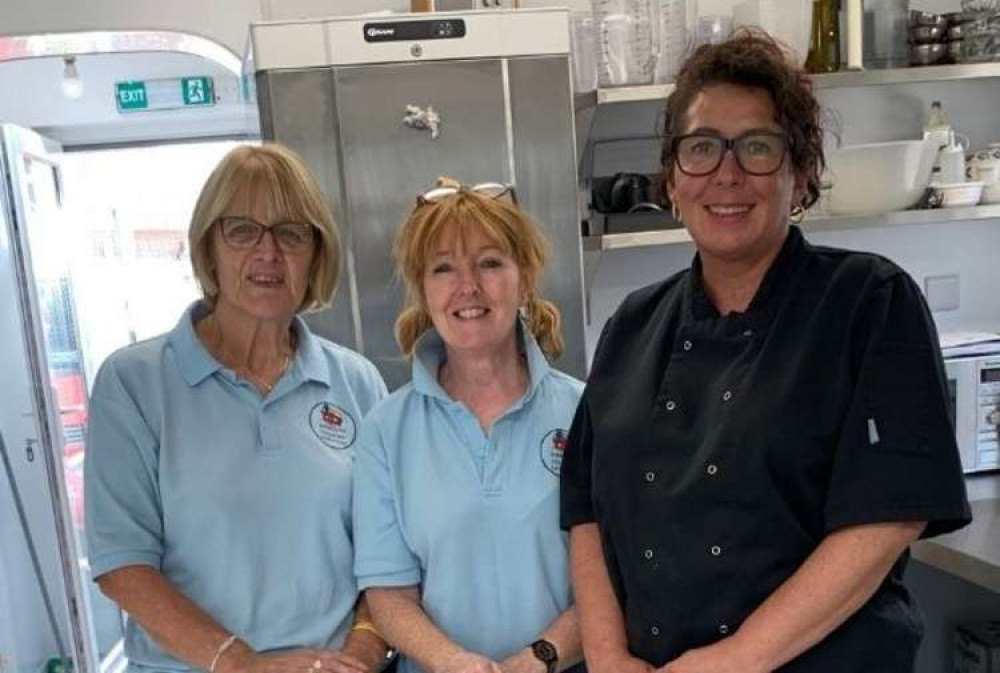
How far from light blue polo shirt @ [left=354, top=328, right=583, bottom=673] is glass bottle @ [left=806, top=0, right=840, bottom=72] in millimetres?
1200

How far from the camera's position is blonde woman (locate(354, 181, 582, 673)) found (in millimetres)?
1248

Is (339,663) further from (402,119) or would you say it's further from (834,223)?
(834,223)

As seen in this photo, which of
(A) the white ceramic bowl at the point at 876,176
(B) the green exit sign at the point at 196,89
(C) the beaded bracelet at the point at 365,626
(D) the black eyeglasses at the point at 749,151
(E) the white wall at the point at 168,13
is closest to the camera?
(D) the black eyeglasses at the point at 749,151

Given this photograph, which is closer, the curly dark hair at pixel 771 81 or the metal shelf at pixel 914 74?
the curly dark hair at pixel 771 81

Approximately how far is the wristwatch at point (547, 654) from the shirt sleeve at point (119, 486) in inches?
21.2

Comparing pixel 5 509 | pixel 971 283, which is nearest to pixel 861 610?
pixel 971 283

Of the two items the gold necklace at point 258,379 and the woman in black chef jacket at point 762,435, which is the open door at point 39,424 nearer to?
the gold necklace at point 258,379

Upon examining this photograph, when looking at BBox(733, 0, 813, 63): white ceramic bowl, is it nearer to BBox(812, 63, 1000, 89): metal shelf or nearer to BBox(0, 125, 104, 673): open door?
BBox(812, 63, 1000, 89): metal shelf

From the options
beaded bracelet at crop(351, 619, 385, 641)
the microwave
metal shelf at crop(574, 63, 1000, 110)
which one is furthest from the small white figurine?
the microwave

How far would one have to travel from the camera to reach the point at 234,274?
1305mm

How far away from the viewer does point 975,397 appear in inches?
81.0

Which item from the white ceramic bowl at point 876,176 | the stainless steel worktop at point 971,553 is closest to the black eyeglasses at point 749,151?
the stainless steel worktop at point 971,553

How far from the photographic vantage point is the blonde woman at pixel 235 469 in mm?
1230

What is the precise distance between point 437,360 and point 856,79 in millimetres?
1194
